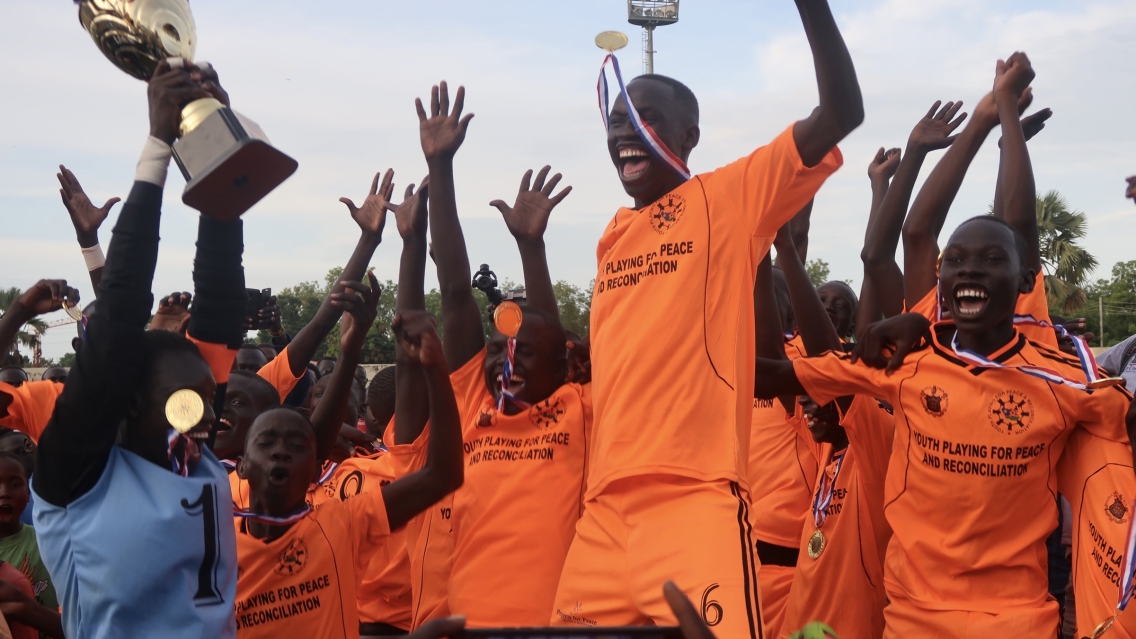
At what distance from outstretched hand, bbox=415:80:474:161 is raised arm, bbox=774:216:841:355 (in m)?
1.37

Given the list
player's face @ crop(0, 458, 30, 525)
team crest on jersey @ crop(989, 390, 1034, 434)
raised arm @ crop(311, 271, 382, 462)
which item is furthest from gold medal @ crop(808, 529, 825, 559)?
player's face @ crop(0, 458, 30, 525)

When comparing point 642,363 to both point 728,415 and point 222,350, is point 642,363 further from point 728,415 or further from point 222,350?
point 222,350

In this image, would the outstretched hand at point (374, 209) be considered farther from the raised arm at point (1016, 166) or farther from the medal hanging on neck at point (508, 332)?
the raised arm at point (1016, 166)

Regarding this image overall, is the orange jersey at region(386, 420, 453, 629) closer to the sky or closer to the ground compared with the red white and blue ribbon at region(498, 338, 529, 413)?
closer to the ground

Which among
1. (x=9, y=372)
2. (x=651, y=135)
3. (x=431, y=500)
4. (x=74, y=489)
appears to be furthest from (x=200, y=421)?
(x=9, y=372)

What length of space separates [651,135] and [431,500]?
147 cm

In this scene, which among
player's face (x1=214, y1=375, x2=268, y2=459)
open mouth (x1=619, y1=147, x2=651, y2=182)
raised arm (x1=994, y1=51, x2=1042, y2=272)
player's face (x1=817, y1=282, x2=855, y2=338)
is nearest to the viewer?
open mouth (x1=619, y1=147, x2=651, y2=182)

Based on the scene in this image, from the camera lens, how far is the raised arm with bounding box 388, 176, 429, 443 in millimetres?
4688

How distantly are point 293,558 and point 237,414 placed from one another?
51.3 inches

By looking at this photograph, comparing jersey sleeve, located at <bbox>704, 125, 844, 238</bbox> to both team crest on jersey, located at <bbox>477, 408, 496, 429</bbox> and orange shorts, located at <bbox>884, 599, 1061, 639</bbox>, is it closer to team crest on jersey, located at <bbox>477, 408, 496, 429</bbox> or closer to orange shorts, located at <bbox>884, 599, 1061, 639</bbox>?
team crest on jersey, located at <bbox>477, 408, 496, 429</bbox>

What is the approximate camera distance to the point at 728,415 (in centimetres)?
344

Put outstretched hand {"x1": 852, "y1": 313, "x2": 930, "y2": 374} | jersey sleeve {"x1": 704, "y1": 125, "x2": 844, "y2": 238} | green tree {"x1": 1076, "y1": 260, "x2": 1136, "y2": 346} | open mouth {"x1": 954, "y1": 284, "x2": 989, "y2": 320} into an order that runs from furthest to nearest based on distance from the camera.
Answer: green tree {"x1": 1076, "y1": 260, "x2": 1136, "y2": 346}, outstretched hand {"x1": 852, "y1": 313, "x2": 930, "y2": 374}, open mouth {"x1": 954, "y1": 284, "x2": 989, "y2": 320}, jersey sleeve {"x1": 704, "y1": 125, "x2": 844, "y2": 238}

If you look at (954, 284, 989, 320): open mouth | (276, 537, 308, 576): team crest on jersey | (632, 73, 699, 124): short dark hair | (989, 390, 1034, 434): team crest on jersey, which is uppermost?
(632, 73, 699, 124): short dark hair

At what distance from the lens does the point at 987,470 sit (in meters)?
3.88
